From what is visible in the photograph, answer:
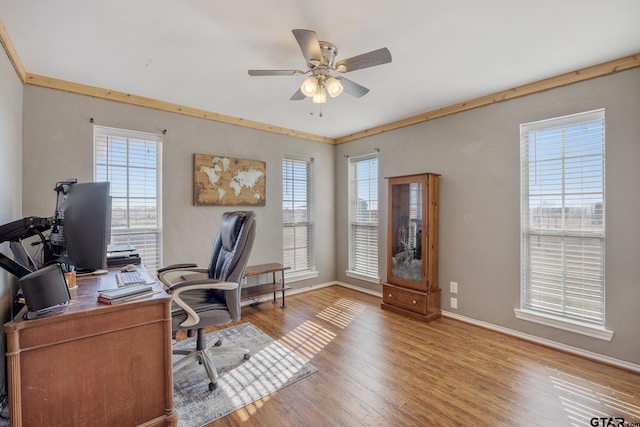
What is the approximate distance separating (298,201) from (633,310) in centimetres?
378

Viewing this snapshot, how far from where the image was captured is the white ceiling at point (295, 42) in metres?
1.75

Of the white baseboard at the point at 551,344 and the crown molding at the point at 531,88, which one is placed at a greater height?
the crown molding at the point at 531,88

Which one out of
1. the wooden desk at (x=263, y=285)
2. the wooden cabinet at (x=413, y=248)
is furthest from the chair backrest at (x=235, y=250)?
the wooden cabinet at (x=413, y=248)

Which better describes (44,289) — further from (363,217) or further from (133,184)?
(363,217)

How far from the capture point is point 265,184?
13.6 feet

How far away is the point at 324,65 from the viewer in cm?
208

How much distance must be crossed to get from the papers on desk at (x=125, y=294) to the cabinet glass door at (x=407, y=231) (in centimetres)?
287

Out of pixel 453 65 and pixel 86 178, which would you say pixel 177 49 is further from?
pixel 453 65

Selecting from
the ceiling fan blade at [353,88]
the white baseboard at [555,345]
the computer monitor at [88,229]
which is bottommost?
the white baseboard at [555,345]

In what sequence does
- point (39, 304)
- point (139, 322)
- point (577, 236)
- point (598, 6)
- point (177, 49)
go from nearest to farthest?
point (39, 304) → point (139, 322) → point (598, 6) → point (177, 49) → point (577, 236)

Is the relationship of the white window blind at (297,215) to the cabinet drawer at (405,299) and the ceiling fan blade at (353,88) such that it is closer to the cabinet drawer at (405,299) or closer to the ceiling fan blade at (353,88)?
the cabinet drawer at (405,299)

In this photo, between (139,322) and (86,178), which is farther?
(86,178)

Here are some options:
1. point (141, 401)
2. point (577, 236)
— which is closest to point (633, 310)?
point (577, 236)

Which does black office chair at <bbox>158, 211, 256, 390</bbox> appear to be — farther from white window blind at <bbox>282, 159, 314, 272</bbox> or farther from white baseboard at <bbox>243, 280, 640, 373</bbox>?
white window blind at <bbox>282, 159, 314, 272</bbox>
